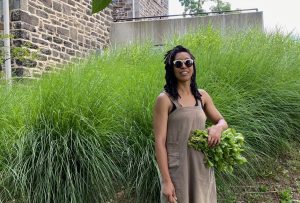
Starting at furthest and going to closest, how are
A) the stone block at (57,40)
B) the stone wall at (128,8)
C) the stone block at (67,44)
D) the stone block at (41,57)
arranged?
the stone wall at (128,8) < the stone block at (67,44) < the stone block at (57,40) < the stone block at (41,57)

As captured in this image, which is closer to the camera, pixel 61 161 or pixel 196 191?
pixel 196 191

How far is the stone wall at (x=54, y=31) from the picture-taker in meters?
8.52

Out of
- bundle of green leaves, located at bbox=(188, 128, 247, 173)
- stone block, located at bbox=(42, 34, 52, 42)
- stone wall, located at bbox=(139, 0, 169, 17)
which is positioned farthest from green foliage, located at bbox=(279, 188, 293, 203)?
stone wall, located at bbox=(139, 0, 169, 17)

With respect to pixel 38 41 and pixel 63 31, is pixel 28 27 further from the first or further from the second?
pixel 63 31

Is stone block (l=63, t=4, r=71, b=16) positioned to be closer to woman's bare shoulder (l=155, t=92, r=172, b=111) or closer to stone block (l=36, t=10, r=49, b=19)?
stone block (l=36, t=10, r=49, b=19)

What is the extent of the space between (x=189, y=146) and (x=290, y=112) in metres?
2.99

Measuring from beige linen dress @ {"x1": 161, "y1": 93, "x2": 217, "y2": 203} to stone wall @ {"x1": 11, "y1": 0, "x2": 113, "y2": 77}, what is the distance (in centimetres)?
476

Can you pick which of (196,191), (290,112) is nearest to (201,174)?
(196,191)

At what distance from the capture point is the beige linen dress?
8.86ft

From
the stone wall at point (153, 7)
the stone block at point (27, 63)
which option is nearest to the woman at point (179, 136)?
the stone block at point (27, 63)

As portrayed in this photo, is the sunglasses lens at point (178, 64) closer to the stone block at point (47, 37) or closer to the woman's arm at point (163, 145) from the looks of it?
the woman's arm at point (163, 145)

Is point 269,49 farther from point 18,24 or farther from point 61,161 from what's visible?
point 18,24

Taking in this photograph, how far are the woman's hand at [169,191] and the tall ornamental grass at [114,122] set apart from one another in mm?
1132

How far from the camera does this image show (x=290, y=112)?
17.5ft
